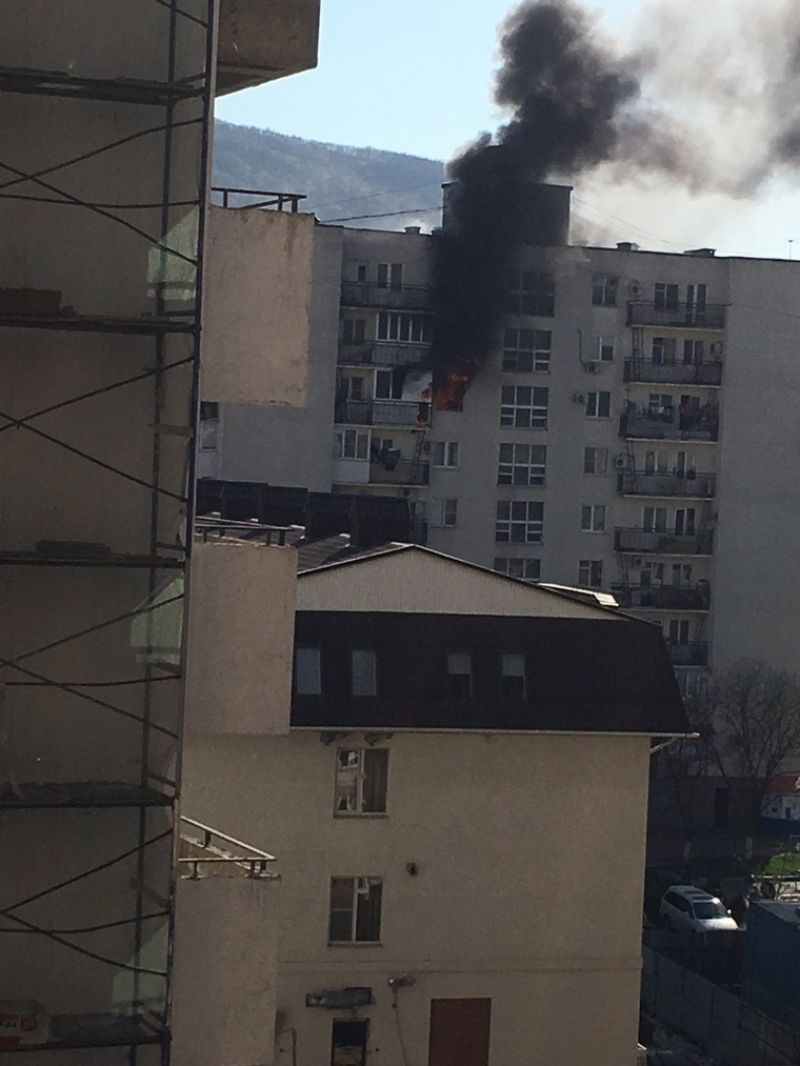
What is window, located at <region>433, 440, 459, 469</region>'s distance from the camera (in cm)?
5494

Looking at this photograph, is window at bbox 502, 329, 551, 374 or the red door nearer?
the red door

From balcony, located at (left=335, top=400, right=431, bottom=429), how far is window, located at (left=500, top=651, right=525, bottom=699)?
33.1m

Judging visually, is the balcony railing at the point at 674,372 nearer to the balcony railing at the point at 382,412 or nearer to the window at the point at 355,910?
the balcony railing at the point at 382,412

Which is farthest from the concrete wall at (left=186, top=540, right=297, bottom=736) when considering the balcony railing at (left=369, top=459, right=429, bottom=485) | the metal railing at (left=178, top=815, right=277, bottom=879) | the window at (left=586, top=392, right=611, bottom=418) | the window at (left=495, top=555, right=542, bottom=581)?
the window at (left=586, top=392, right=611, bottom=418)

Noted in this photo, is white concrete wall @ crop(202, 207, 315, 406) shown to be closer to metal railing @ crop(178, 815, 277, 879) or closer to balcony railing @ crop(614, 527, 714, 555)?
metal railing @ crop(178, 815, 277, 879)

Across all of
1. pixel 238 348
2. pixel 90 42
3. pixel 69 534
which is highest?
pixel 90 42

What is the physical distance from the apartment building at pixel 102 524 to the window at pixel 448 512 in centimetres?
4681

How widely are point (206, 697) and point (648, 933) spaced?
29.1 metres

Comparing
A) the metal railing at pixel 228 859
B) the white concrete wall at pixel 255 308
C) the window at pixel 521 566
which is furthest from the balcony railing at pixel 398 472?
the white concrete wall at pixel 255 308

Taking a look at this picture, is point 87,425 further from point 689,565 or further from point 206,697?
point 689,565

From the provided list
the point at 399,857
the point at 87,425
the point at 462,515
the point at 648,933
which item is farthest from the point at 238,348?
the point at 462,515

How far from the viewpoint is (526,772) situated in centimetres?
2106

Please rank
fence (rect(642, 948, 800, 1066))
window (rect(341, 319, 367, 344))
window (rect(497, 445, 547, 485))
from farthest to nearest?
window (rect(497, 445, 547, 485)) → window (rect(341, 319, 367, 344)) → fence (rect(642, 948, 800, 1066))

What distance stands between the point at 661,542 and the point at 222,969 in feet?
159
